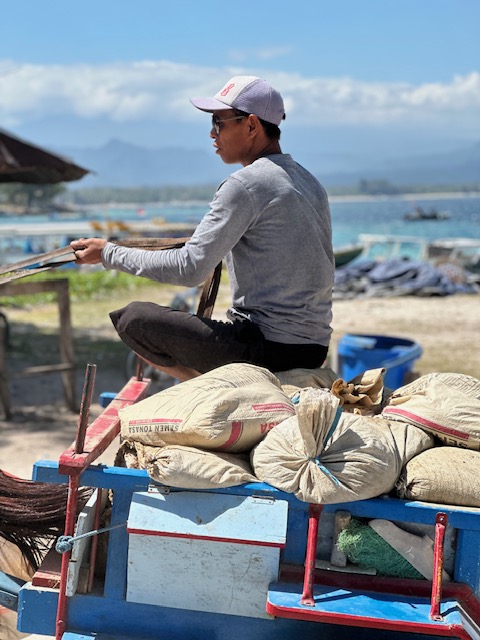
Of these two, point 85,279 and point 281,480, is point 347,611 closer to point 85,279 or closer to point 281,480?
point 281,480

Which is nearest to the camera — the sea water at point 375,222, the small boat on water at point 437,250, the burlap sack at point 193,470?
the burlap sack at point 193,470

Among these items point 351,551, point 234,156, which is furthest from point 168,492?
point 234,156

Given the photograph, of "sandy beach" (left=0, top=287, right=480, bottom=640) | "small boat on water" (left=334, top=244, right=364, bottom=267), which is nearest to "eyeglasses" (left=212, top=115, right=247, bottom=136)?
"sandy beach" (left=0, top=287, right=480, bottom=640)

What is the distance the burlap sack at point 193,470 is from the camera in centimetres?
226

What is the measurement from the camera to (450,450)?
245 cm

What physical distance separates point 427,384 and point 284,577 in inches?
33.3

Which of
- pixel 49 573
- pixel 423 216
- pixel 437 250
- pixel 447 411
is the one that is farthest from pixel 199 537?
pixel 423 216

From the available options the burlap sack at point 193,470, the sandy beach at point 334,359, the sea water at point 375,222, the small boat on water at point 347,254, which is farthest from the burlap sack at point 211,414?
the sea water at point 375,222

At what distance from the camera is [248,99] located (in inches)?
121

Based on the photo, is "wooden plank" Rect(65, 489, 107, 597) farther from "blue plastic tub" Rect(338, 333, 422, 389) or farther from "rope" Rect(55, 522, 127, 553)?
"blue plastic tub" Rect(338, 333, 422, 389)

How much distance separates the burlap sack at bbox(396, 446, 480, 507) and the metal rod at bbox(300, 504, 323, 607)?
0.87 feet

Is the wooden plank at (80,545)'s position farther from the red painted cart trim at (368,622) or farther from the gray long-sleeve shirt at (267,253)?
the gray long-sleeve shirt at (267,253)

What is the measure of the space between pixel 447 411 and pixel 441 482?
0.32 meters

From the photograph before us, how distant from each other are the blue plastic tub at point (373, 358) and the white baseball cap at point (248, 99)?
142 inches
